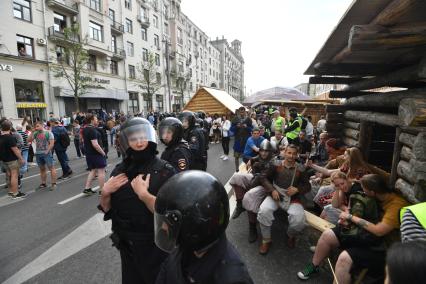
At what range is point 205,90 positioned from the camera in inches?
687

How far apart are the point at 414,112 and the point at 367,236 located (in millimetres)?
1294

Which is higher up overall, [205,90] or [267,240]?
[205,90]

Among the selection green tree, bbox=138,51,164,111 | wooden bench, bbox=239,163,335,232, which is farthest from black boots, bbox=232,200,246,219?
green tree, bbox=138,51,164,111

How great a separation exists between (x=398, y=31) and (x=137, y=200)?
270cm

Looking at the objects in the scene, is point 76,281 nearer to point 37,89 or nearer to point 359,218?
point 359,218

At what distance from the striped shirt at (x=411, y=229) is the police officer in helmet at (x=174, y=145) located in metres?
2.10

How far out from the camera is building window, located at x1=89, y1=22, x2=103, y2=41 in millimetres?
25359

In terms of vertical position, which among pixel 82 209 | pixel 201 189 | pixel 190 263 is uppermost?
pixel 201 189

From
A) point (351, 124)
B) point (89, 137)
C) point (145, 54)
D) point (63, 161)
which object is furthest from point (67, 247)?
point (145, 54)

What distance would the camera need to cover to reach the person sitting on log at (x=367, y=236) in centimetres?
252

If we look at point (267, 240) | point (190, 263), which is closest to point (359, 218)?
point (267, 240)

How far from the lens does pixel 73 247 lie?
12.6 ft

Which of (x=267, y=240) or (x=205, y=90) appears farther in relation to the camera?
(x=205, y=90)

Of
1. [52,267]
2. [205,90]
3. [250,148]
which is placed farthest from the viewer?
[205,90]
